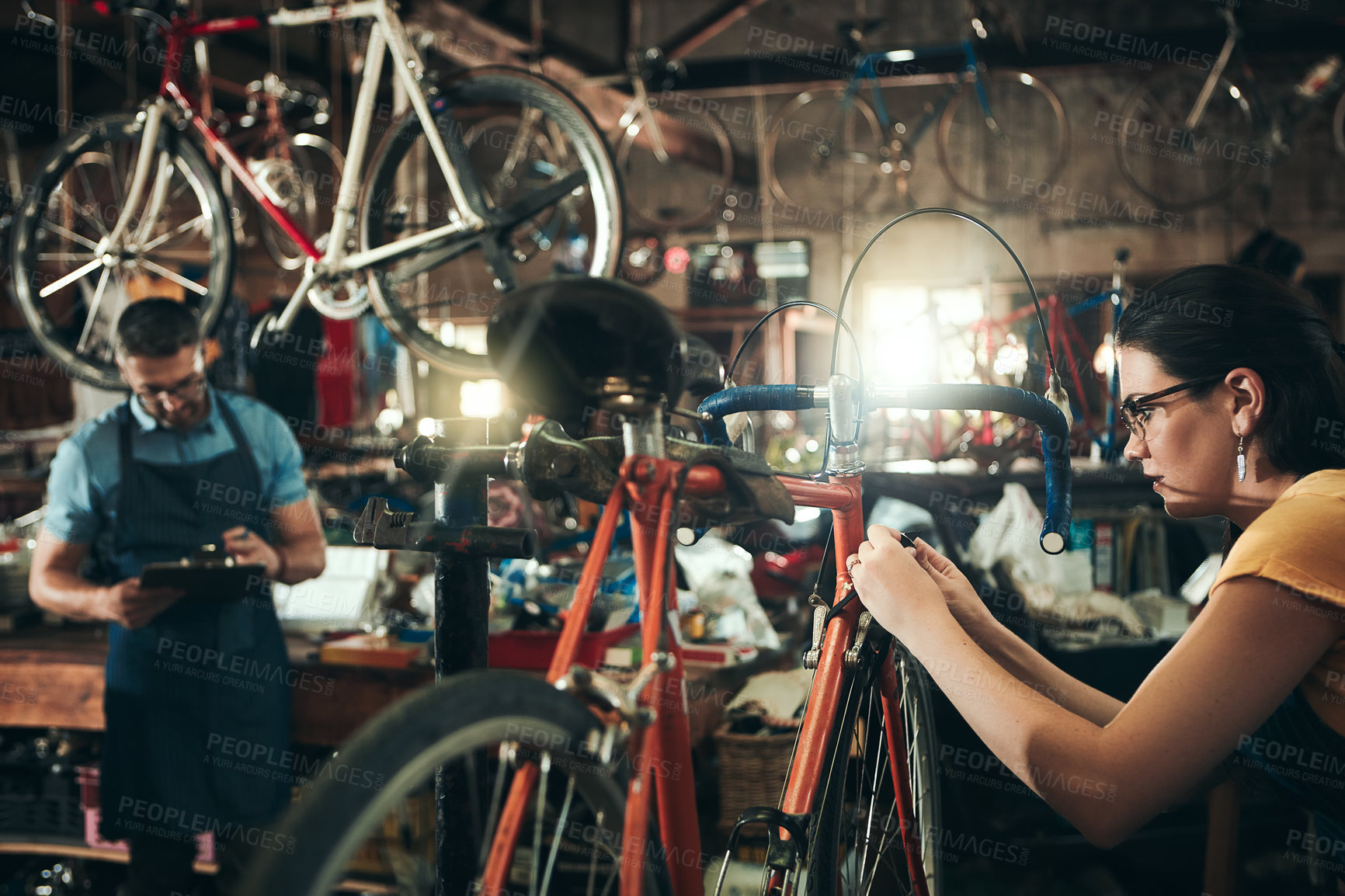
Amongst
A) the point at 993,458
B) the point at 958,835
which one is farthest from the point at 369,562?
the point at 993,458

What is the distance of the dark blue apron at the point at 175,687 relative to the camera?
7.65 feet

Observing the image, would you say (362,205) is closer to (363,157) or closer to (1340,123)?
(363,157)

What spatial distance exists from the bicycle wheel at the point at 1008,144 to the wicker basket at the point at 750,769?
24.0ft

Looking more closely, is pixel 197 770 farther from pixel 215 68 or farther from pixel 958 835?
pixel 215 68

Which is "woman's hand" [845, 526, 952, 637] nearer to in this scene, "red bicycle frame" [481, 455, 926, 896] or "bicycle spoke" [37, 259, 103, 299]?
"red bicycle frame" [481, 455, 926, 896]

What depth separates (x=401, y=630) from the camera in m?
2.98

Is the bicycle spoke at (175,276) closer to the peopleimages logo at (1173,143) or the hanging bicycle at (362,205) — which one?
the hanging bicycle at (362,205)

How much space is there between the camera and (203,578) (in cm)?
217

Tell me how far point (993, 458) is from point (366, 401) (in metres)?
4.23

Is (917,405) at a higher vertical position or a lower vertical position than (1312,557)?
higher

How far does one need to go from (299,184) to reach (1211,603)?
575 cm

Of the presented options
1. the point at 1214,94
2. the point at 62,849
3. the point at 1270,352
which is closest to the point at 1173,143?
the point at 1214,94

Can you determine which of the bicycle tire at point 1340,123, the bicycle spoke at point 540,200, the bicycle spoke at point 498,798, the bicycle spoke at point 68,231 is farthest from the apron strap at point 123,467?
the bicycle tire at point 1340,123

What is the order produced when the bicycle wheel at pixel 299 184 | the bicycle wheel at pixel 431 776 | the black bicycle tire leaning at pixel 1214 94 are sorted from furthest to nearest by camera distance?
the black bicycle tire leaning at pixel 1214 94
the bicycle wheel at pixel 299 184
the bicycle wheel at pixel 431 776
